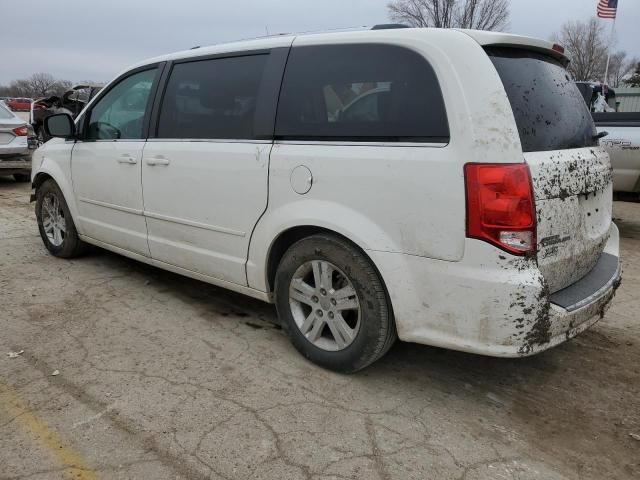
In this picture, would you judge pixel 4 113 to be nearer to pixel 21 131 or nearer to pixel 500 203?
pixel 21 131

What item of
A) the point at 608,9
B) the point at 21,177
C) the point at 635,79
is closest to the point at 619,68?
the point at 635,79

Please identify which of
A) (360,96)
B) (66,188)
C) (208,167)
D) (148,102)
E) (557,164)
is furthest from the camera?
(66,188)

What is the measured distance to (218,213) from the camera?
137 inches

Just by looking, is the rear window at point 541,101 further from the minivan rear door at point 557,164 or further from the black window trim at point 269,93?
the black window trim at point 269,93

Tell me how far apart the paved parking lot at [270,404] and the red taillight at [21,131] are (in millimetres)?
7345

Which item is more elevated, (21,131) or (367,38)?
(367,38)

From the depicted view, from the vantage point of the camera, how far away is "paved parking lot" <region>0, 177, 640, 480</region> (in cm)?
238

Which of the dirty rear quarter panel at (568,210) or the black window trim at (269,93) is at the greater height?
the black window trim at (269,93)

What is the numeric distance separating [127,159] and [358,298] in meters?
2.27

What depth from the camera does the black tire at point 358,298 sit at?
2.83 meters

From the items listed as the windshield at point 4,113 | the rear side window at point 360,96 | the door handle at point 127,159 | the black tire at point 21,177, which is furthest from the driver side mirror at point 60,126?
the black tire at point 21,177

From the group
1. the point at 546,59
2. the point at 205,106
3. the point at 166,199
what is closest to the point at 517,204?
the point at 546,59

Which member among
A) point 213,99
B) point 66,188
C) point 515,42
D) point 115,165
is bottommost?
point 66,188

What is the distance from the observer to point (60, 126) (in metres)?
4.72
